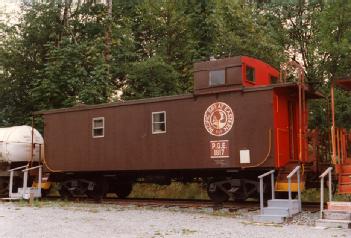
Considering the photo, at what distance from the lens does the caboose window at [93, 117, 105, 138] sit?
16.7m

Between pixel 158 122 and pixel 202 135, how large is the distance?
167 centimetres

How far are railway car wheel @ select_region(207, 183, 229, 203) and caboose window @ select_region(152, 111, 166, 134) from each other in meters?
2.28

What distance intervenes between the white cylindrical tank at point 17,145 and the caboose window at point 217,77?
8.37 metres

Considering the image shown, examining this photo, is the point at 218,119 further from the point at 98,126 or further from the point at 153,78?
the point at 153,78

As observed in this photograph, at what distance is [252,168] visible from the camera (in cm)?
1372

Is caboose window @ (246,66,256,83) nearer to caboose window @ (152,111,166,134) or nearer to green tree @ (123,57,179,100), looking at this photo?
caboose window @ (152,111,166,134)

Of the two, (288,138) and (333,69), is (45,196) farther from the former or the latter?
(333,69)

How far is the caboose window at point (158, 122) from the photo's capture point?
15.3m

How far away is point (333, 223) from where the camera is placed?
10188 millimetres

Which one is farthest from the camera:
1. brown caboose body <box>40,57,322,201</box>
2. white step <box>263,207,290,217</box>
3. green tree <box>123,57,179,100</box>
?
green tree <box>123,57,179,100</box>

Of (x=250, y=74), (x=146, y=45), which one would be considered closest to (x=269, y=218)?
(x=250, y=74)

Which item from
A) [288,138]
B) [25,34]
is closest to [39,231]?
[288,138]

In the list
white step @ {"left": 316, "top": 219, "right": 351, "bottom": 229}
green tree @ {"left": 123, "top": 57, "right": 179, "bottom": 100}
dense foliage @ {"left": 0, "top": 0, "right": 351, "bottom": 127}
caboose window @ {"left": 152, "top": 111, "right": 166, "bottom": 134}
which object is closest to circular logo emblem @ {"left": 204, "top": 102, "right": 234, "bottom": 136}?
caboose window @ {"left": 152, "top": 111, "right": 166, "bottom": 134}

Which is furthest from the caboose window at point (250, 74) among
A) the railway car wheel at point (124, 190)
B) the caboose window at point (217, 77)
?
the railway car wheel at point (124, 190)
